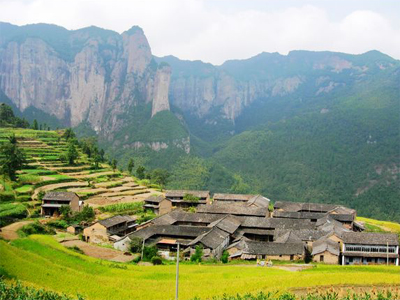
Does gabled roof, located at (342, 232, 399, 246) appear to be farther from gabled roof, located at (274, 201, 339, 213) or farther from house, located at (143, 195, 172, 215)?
house, located at (143, 195, 172, 215)

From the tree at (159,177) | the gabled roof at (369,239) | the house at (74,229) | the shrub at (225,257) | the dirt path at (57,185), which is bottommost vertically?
the shrub at (225,257)

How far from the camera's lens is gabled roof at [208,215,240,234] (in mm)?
47219

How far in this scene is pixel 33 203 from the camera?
1973 inches

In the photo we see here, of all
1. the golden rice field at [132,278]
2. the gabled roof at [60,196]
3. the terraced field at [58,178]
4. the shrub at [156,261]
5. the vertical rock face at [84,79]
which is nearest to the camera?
the golden rice field at [132,278]

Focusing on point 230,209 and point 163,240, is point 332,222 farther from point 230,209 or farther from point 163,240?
point 163,240

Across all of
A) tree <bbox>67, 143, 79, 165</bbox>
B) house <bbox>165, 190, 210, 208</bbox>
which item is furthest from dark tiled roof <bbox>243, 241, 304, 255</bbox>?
tree <bbox>67, 143, 79, 165</bbox>

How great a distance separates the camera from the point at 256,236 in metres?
50.5

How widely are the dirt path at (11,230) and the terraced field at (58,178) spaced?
7350 mm

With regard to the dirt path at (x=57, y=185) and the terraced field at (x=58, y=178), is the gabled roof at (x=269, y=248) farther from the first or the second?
the dirt path at (x=57, y=185)

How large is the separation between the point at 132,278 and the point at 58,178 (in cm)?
3604

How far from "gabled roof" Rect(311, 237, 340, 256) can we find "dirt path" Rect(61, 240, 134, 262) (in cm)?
1896

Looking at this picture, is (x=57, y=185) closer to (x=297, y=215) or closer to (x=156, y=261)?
(x=156, y=261)

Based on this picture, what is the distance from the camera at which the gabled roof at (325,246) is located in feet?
136

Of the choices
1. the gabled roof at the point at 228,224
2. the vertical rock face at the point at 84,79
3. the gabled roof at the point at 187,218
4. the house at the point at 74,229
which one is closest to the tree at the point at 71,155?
the gabled roof at the point at 187,218
